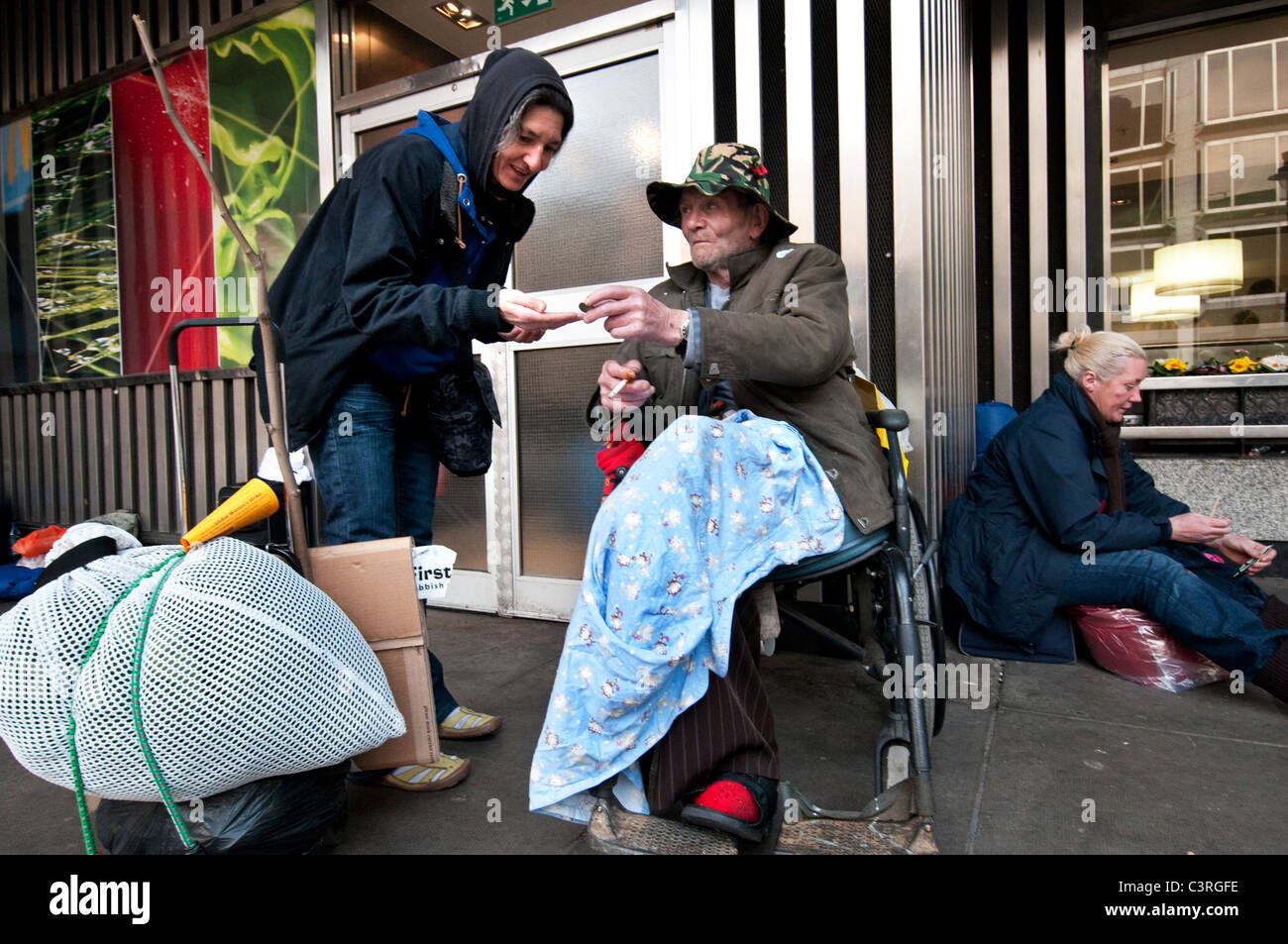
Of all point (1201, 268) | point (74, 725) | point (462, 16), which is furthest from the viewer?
point (1201, 268)

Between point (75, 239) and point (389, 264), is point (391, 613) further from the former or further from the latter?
point (75, 239)

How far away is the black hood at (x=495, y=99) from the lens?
1.73 metres

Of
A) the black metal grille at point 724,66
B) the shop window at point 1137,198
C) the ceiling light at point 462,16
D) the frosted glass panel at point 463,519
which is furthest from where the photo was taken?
the shop window at point 1137,198

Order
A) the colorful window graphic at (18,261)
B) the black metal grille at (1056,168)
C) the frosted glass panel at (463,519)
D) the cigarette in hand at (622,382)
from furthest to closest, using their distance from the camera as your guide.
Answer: the colorful window graphic at (18,261)
the black metal grille at (1056,168)
the frosted glass panel at (463,519)
the cigarette in hand at (622,382)

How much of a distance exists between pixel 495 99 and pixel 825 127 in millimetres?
1563

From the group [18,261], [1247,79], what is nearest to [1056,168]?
[1247,79]

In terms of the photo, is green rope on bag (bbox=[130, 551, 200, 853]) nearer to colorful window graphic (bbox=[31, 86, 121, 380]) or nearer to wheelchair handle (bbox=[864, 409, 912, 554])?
wheelchair handle (bbox=[864, 409, 912, 554])

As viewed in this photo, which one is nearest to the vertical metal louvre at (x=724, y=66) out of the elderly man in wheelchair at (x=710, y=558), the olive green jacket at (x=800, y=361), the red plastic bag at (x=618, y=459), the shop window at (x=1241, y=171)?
the olive green jacket at (x=800, y=361)

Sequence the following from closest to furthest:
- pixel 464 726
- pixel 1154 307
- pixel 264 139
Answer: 1. pixel 464 726
2. pixel 264 139
3. pixel 1154 307

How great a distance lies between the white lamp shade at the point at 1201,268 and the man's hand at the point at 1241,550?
8.09 feet

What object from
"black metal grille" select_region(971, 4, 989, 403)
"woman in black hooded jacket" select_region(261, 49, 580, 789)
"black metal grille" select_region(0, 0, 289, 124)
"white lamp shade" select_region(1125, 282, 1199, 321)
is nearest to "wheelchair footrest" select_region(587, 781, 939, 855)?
"woman in black hooded jacket" select_region(261, 49, 580, 789)

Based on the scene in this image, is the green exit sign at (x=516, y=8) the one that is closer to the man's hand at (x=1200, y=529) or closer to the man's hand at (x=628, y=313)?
the man's hand at (x=628, y=313)

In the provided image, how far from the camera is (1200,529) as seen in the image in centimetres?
240

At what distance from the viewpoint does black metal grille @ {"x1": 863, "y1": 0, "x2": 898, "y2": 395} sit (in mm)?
2697
